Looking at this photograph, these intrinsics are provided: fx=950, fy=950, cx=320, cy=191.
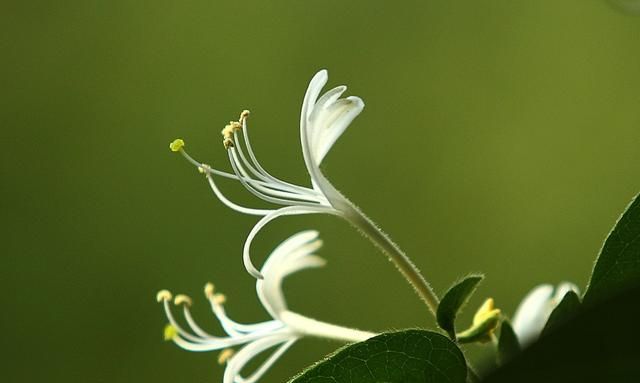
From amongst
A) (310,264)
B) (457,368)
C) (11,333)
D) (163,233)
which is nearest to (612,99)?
(163,233)

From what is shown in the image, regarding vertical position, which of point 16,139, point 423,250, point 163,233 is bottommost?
point 423,250

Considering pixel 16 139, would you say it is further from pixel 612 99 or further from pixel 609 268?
pixel 609 268

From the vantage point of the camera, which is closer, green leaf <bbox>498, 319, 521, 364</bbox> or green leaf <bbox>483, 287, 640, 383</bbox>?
green leaf <bbox>483, 287, 640, 383</bbox>

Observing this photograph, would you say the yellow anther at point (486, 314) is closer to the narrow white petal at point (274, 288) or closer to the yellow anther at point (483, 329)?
the yellow anther at point (483, 329)

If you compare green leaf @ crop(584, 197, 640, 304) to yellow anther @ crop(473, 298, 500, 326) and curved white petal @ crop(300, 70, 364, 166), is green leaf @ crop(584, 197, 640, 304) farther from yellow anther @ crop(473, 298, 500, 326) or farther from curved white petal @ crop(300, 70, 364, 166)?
curved white petal @ crop(300, 70, 364, 166)

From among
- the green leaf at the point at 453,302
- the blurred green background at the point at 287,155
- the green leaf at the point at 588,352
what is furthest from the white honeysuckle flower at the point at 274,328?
the blurred green background at the point at 287,155

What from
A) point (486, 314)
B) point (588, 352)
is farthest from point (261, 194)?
point (588, 352)

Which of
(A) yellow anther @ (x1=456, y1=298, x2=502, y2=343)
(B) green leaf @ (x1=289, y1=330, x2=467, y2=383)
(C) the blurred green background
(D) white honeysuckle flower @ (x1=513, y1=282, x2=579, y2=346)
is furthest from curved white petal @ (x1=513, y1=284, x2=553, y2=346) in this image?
(C) the blurred green background
